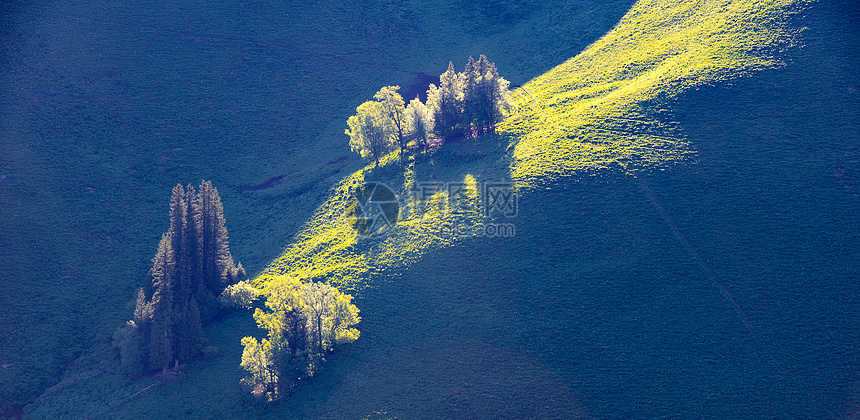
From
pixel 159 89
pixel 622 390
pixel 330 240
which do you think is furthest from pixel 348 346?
pixel 159 89

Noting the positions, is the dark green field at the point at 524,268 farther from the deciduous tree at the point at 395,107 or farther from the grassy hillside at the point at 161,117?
the deciduous tree at the point at 395,107

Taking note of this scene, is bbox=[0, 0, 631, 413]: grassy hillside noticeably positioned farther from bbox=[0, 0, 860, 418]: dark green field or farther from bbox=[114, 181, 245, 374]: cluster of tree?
bbox=[114, 181, 245, 374]: cluster of tree

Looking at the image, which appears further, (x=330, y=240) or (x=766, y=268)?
(x=330, y=240)

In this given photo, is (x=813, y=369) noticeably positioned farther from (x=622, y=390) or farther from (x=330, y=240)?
(x=330, y=240)

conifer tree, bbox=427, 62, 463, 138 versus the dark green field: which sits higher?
conifer tree, bbox=427, 62, 463, 138

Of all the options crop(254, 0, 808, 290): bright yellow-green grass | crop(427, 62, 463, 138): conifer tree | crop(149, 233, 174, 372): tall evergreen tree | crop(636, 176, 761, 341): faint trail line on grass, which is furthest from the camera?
crop(427, 62, 463, 138): conifer tree

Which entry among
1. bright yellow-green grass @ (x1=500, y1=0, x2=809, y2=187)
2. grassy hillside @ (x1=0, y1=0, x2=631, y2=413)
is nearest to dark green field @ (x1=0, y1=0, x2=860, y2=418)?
grassy hillside @ (x1=0, y1=0, x2=631, y2=413)
